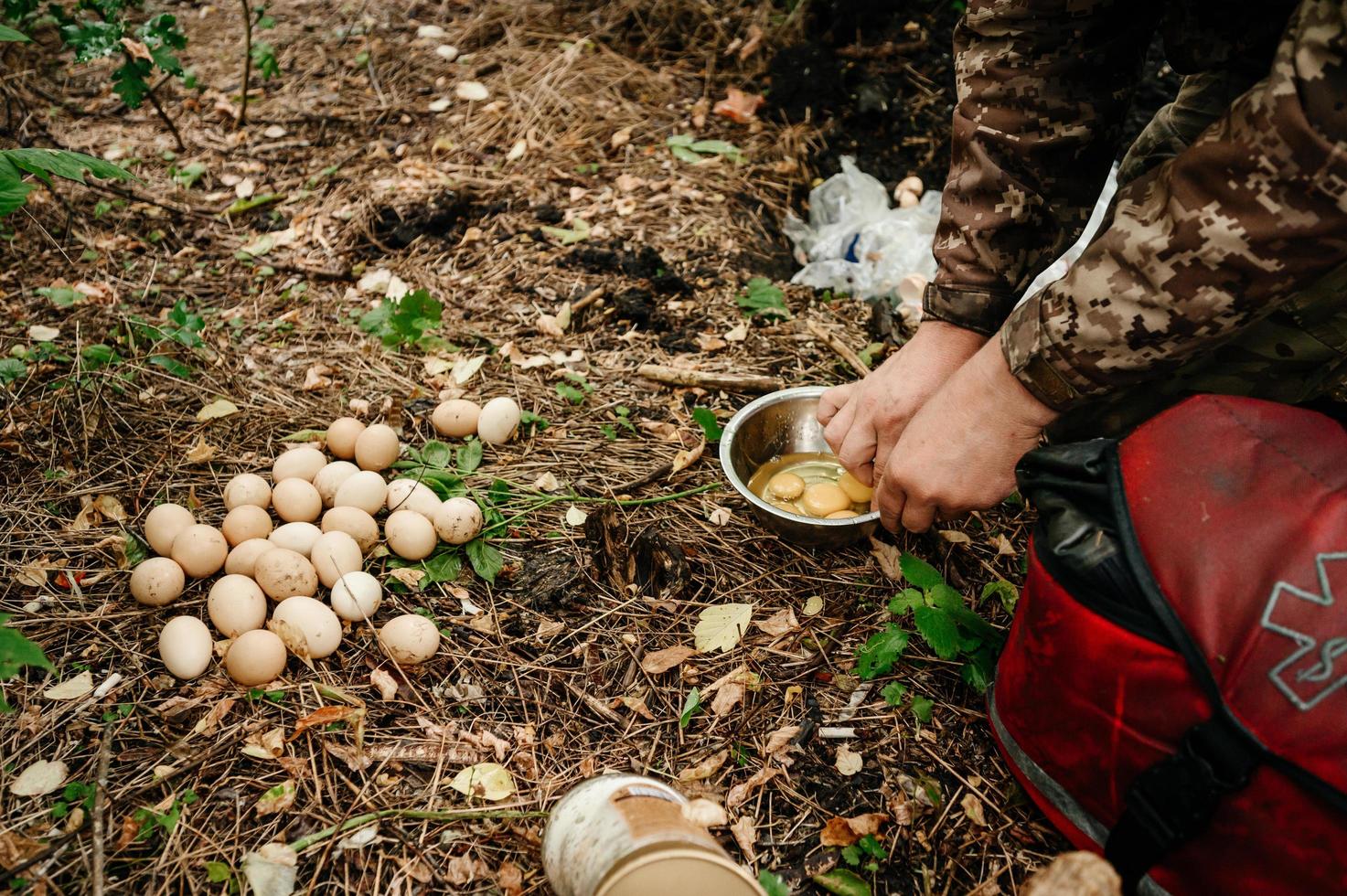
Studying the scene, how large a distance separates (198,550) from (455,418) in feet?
2.55

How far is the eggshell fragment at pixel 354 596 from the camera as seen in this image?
1.96 metres

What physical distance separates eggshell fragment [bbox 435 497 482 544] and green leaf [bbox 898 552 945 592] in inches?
43.5

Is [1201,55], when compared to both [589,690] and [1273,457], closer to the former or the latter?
[1273,457]

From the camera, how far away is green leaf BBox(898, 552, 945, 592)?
1943 millimetres

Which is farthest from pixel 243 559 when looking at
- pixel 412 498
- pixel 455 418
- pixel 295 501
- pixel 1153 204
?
pixel 1153 204

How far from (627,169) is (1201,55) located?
8.02ft

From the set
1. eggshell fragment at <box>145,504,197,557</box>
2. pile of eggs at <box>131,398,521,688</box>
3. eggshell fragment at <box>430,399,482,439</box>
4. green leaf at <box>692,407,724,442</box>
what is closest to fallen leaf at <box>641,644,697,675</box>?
pile of eggs at <box>131,398,521,688</box>

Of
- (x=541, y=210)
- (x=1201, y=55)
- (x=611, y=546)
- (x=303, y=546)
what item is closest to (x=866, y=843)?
(x=611, y=546)

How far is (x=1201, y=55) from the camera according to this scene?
1.75 meters

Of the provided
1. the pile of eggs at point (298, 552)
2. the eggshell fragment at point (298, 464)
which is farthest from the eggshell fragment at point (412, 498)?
the eggshell fragment at point (298, 464)

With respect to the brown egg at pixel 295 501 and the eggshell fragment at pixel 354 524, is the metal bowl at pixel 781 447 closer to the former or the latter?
the eggshell fragment at pixel 354 524

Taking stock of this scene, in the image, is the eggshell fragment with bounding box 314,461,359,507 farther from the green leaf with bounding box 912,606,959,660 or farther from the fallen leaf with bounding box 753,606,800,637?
the green leaf with bounding box 912,606,959,660

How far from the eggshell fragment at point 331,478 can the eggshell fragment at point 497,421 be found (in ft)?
1.31

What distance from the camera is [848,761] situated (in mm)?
1804
